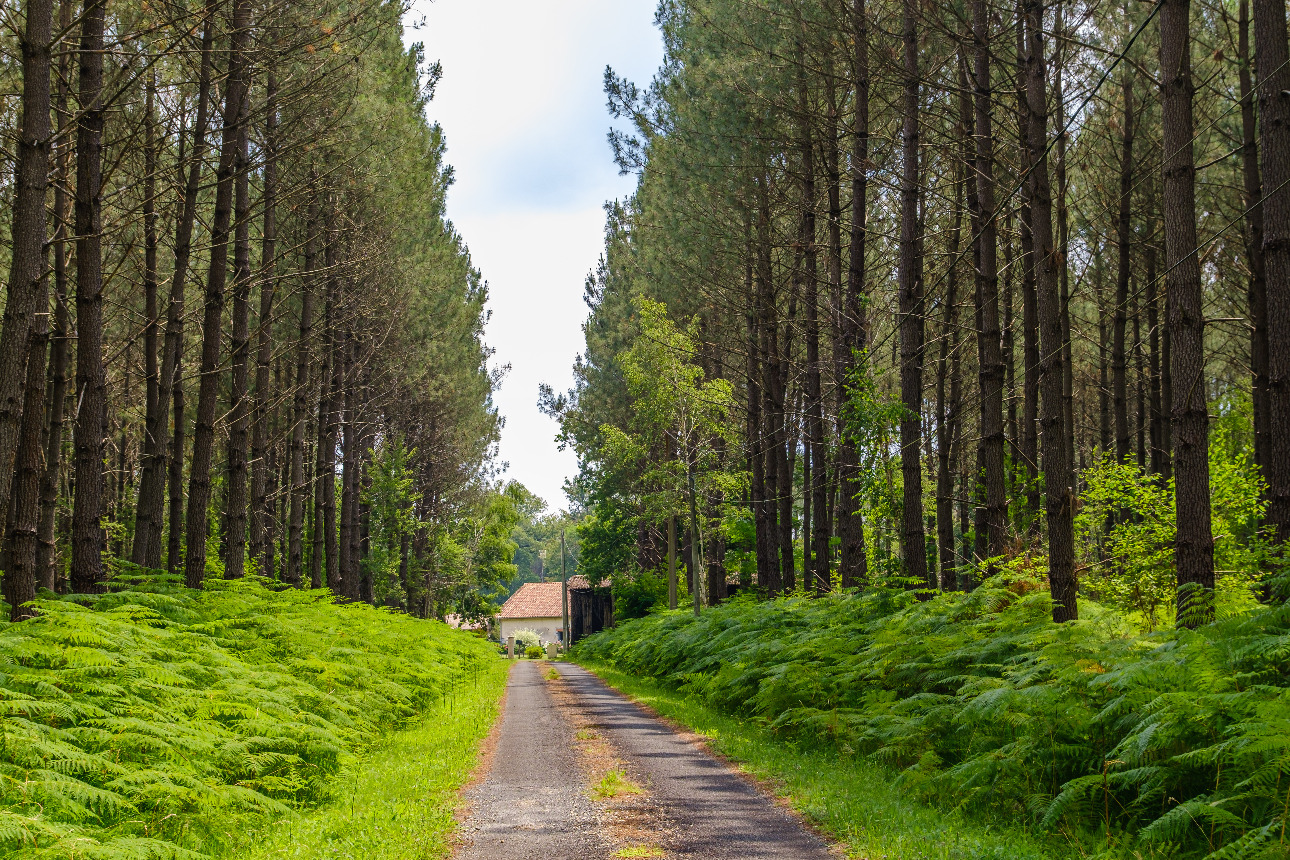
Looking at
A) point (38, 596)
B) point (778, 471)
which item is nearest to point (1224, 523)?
point (778, 471)

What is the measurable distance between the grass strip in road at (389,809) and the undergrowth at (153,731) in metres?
0.24

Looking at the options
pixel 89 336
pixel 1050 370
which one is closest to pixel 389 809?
pixel 89 336

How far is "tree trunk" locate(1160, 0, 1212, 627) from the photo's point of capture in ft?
30.2

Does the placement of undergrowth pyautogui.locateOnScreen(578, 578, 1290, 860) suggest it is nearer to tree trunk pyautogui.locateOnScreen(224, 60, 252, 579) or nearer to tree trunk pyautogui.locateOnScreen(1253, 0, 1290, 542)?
tree trunk pyautogui.locateOnScreen(1253, 0, 1290, 542)

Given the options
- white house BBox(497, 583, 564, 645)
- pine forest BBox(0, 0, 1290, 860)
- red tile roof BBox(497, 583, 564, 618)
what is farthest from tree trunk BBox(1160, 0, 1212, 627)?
white house BBox(497, 583, 564, 645)

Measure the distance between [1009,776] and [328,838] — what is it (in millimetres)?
4921

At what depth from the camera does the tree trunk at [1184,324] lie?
921 cm

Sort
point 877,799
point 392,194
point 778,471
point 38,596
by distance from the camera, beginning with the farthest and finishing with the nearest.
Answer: point 778,471 < point 392,194 < point 38,596 < point 877,799

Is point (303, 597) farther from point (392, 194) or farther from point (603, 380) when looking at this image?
point (603, 380)

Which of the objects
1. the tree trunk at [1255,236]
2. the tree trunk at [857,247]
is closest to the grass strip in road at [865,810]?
the tree trunk at [857,247]

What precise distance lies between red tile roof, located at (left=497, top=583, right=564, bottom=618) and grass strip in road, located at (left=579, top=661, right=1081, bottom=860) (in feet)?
252

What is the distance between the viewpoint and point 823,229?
24.9m

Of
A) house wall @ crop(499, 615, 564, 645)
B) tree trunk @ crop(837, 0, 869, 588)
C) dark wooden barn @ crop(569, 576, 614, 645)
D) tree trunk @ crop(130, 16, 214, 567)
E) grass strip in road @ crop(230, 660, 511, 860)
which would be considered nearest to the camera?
grass strip in road @ crop(230, 660, 511, 860)

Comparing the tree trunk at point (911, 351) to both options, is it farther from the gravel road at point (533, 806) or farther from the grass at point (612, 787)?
the grass at point (612, 787)
